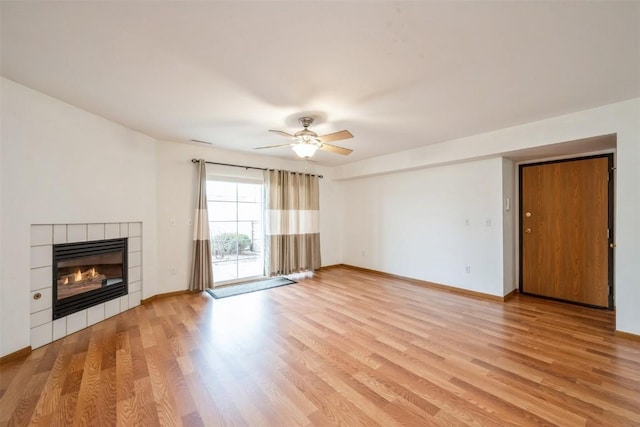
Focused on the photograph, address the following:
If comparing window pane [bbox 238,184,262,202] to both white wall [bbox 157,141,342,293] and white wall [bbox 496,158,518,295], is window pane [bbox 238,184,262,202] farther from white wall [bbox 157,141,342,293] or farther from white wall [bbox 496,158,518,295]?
white wall [bbox 496,158,518,295]

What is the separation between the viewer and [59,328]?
2693 mm

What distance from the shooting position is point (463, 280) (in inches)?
166

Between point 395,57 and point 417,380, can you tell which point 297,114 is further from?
point 417,380

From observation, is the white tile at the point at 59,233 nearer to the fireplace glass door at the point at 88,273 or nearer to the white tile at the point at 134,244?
the fireplace glass door at the point at 88,273

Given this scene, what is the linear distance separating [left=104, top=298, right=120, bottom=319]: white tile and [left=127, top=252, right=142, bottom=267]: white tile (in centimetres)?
48

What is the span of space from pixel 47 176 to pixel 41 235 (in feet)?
1.95

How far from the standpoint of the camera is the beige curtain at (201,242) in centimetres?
422

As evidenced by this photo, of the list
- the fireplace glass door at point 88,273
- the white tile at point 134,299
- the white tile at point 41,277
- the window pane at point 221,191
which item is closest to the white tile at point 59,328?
the fireplace glass door at point 88,273

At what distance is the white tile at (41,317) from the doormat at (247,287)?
5.99ft

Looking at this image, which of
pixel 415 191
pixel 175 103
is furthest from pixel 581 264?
pixel 175 103

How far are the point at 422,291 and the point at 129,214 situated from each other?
15.1 feet

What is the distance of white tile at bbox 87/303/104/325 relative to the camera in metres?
3.00

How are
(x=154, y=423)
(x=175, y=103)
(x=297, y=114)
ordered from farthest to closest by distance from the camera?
(x=297, y=114) → (x=175, y=103) → (x=154, y=423)

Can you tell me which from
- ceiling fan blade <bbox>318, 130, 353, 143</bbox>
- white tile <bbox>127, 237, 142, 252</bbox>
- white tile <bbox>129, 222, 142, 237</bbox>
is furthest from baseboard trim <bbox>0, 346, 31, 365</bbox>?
ceiling fan blade <bbox>318, 130, 353, 143</bbox>
